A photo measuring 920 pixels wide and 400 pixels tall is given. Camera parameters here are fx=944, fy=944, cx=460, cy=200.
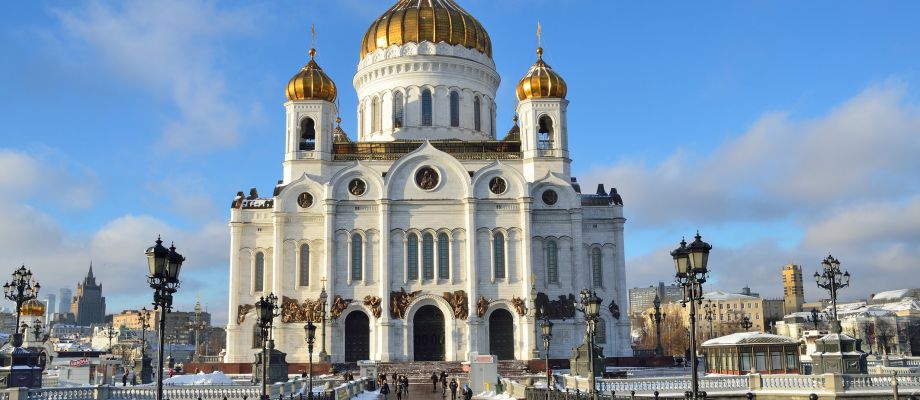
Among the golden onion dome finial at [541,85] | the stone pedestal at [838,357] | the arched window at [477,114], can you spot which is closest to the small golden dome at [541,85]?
the golden onion dome finial at [541,85]

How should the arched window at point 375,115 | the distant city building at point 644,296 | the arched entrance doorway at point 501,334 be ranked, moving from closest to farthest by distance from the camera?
the arched entrance doorway at point 501,334 → the arched window at point 375,115 → the distant city building at point 644,296

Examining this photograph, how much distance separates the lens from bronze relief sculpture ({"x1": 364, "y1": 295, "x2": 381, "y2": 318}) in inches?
1806

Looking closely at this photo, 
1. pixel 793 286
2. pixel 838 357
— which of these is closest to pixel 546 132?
pixel 838 357

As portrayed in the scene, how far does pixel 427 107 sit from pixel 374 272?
423 inches

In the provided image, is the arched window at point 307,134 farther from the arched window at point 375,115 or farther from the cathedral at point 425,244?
the arched window at point 375,115

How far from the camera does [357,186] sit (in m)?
47.4

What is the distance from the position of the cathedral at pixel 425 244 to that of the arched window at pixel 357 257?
70 millimetres

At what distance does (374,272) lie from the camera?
4662 centimetres

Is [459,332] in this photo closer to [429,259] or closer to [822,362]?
[429,259]

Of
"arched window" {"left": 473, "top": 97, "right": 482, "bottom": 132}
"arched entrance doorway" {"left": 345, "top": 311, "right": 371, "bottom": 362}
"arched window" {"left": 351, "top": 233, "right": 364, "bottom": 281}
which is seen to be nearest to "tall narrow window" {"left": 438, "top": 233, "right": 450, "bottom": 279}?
"arched window" {"left": 351, "top": 233, "right": 364, "bottom": 281}

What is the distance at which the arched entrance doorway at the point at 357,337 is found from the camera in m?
46.1

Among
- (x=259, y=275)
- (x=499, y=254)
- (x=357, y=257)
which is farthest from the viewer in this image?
(x=259, y=275)

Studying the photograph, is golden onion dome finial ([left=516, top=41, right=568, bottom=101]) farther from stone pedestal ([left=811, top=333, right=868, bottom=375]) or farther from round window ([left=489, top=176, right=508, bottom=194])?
stone pedestal ([left=811, top=333, right=868, bottom=375])

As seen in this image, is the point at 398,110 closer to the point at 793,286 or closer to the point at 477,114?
the point at 477,114
